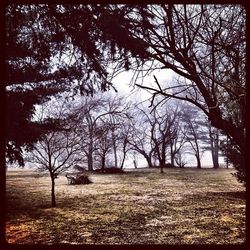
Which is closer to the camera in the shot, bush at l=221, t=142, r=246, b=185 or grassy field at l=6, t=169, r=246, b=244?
grassy field at l=6, t=169, r=246, b=244

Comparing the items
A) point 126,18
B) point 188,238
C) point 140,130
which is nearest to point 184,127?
point 140,130

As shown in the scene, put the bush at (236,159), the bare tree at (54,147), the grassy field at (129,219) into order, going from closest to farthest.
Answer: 1. the grassy field at (129,219)
2. the bare tree at (54,147)
3. the bush at (236,159)

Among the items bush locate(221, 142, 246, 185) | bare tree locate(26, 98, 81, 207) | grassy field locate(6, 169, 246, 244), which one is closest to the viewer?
grassy field locate(6, 169, 246, 244)

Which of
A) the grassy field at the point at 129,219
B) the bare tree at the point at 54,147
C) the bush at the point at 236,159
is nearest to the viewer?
the grassy field at the point at 129,219

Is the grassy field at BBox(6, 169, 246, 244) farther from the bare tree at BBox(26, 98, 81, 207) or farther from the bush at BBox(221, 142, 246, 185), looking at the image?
the bare tree at BBox(26, 98, 81, 207)

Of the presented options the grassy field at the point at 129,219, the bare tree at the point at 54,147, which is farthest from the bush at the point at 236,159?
the bare tree at the point at 54,147

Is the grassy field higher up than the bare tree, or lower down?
lower down

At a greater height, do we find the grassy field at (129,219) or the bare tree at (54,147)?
the bare tree at (54,147)

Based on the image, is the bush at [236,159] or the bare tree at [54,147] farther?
the bush at [236,159]

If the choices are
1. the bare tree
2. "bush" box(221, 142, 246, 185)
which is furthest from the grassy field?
the bare tree

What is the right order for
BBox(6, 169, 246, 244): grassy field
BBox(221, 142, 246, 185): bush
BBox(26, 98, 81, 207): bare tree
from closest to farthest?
BBox(6, 169, 246, 244): grassy field, BBox(26, 98, 81, 207): bare tree, BBox(221, 142, 246, 185): bush

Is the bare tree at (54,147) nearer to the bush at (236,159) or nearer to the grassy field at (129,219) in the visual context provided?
the grassy field at (129,219)

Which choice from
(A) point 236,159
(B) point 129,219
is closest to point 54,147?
(B) point 129,219

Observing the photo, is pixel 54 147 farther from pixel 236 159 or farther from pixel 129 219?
pixel 236 159
